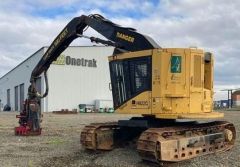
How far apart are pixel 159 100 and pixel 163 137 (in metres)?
1.09

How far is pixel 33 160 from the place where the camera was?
1341 centimetres

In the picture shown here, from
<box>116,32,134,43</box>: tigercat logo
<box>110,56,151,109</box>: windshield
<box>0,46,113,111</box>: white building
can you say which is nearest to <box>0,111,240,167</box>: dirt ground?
<box>110,56,151,109</box>: windshield

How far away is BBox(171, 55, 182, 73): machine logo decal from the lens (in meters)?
12.7

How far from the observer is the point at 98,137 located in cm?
1463

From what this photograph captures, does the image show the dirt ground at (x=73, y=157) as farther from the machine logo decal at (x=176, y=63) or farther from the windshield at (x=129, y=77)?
the machine logo decal at (x=176, y=63)

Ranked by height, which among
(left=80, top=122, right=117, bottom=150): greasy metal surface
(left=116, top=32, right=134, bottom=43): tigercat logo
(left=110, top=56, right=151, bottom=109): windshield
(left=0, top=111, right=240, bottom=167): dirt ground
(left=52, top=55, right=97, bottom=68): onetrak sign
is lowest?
(left=0, top=111, right=240, bottom=167): dirt ground

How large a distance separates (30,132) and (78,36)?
19.4 feet

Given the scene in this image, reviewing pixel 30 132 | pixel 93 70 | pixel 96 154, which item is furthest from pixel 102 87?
pixel 96 154

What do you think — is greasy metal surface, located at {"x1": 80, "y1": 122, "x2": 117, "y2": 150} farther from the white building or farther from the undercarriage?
the white building

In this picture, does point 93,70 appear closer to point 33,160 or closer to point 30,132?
point 30,132

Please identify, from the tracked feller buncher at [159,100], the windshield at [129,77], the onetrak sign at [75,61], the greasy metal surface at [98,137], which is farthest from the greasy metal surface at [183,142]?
the onetrak sign at [75,61]

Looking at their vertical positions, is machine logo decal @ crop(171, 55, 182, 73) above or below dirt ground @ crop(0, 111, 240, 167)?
above

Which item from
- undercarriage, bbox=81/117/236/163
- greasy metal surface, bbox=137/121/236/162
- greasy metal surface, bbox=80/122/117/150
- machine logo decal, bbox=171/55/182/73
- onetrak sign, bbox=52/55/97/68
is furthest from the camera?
onetrak sign, bbox=52/55/97/68

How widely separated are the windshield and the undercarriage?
0.85 metres
